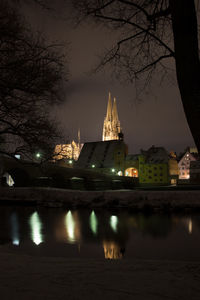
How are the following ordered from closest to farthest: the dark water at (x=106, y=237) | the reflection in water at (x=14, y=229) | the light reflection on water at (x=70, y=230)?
1. the dark water at (x=106, y=237)
2. the reflection in water at (x=14, y=229)
3. the light reflection on water at (x=70, y=230)

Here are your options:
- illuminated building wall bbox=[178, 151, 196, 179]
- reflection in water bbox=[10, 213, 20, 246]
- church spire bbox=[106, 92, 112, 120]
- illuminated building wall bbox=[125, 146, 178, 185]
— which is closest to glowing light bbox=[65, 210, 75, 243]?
reflection in water bbox=[10, 213, 20, 246]

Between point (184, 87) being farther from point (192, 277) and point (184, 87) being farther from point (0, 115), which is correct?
point (0, 115)

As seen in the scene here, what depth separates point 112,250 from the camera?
1074cm

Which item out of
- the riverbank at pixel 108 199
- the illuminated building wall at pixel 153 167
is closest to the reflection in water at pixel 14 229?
the riverbank at pixel 108 199

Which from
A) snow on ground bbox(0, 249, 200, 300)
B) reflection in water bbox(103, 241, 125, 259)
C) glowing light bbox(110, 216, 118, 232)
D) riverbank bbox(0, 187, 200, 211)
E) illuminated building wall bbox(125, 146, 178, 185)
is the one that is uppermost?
illuminated building wall bbox(125, 146, 178, 185)

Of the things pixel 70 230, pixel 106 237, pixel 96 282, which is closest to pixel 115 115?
pixel 70 230

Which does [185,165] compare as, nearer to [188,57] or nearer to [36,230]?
[36,230]

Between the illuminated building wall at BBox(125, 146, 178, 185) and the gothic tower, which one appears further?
the gothic tower

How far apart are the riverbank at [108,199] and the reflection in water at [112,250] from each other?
511 inches

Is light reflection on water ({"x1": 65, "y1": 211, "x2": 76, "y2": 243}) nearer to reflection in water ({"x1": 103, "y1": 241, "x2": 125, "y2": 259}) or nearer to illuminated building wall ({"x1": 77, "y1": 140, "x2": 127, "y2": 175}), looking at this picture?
reflection in water ({"x1": 103, "y1": 241, "x2": 125, "y2": 259})

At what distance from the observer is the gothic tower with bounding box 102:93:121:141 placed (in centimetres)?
15800

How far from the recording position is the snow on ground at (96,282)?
367cm

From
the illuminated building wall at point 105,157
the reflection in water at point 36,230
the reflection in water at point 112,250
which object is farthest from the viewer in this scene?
the illuminated building wall at point 105,157

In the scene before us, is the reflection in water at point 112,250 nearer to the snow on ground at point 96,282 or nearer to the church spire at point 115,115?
the snow on ground at point 96,282
